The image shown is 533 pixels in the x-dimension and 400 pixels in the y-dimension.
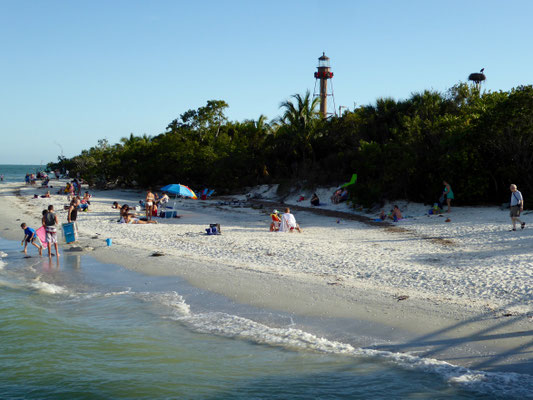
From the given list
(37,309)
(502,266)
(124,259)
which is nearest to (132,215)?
(124,259)

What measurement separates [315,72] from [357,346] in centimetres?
4485

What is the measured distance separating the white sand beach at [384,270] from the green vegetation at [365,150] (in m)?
2.12

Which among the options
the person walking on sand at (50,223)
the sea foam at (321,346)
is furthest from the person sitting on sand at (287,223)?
the sea foam at (321,346)

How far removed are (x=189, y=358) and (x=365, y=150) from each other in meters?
19.4

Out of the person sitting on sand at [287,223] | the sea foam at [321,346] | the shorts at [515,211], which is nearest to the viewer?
the sea foam at [321,346]

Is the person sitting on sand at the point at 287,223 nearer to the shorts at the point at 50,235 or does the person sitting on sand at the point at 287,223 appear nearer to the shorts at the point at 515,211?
the shorts at the point at 515,211

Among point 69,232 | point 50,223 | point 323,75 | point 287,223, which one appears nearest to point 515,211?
point 287,223

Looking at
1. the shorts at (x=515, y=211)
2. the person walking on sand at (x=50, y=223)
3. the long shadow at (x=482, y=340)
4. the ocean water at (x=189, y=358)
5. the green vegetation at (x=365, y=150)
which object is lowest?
the ocean water at (x=189, y=358)

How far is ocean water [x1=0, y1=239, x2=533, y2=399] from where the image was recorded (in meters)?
5.91

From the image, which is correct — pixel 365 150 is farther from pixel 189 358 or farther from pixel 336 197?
pixel 189 358

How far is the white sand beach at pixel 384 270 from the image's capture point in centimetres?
706

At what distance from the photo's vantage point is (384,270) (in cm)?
1086

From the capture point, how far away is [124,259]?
1345cm

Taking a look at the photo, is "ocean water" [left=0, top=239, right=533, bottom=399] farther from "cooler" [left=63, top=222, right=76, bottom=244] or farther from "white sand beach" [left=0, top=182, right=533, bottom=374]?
"cooler" [left=63, top=222, right=76, bottom=244]
